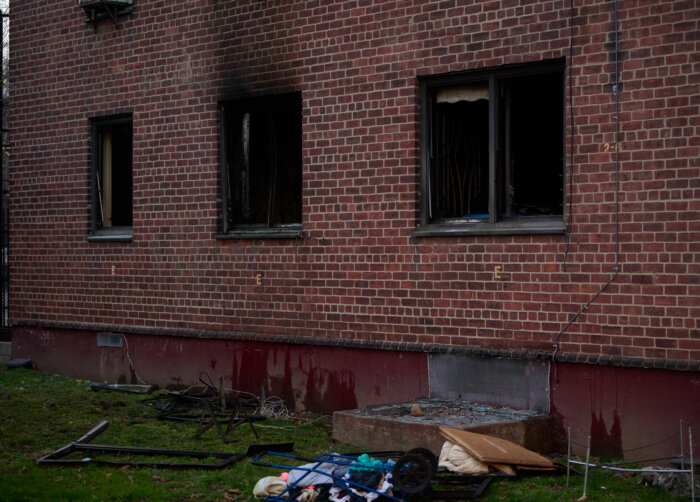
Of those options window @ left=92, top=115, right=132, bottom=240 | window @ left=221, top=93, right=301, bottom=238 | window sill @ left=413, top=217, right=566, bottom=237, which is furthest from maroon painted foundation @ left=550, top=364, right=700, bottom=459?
window @ left=92, top=115, right=132, bottom=240

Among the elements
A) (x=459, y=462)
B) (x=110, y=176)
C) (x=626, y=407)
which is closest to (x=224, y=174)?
(x=110, y=176)

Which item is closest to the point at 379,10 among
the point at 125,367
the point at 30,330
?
the point at 125,367

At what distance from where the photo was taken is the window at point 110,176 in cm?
1309

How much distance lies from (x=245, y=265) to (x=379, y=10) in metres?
3.44

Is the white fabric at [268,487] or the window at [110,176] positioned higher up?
the window at [110,176]

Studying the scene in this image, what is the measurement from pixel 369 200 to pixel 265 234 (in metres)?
1.62

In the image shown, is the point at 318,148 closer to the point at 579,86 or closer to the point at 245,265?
the point at 245,265

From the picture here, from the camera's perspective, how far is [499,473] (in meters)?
7.35

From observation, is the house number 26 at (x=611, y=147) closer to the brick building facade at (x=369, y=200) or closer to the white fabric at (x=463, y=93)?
the brick building facade at (x=369, y=200)

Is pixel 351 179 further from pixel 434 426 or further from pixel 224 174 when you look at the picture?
pixel 434 426

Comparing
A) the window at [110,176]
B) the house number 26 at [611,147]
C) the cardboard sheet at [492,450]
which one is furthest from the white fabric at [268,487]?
the window at [110,176]

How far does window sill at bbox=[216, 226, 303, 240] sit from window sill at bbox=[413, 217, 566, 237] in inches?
68.4

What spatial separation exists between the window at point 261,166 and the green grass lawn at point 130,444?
2.55 m

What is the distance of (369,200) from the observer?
10.2 meters
